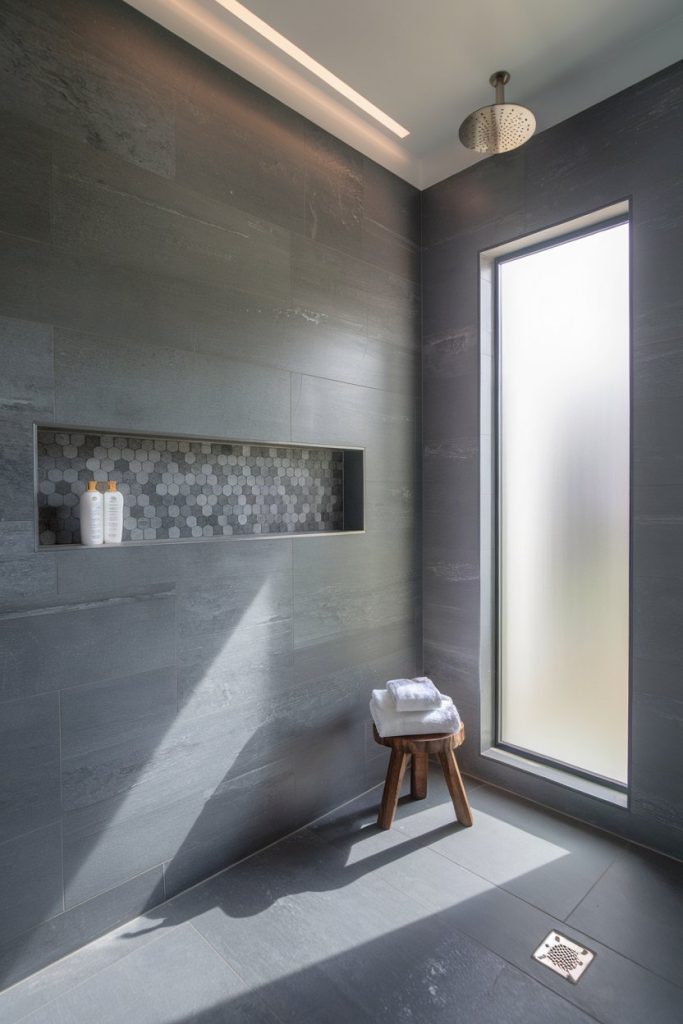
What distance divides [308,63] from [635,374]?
4.80 ft

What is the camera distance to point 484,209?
223 centimetres

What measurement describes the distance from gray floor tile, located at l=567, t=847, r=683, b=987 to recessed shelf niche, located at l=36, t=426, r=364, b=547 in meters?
1.40

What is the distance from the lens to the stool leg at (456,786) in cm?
194

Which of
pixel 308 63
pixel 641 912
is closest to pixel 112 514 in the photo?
pixel 308 63

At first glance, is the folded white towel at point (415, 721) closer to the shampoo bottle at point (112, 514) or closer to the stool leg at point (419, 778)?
the stool leg at point (419, 778)

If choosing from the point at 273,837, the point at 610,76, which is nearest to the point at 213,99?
the point at 610,76

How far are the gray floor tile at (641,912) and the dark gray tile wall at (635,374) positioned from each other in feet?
0.37

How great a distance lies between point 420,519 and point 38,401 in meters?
1.58

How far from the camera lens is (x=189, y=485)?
68.6 inches

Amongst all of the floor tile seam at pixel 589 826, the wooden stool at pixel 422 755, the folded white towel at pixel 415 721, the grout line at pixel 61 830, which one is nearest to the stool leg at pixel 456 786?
the wooden stool at pixel 422 755

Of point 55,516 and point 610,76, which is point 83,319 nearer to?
point 55,516

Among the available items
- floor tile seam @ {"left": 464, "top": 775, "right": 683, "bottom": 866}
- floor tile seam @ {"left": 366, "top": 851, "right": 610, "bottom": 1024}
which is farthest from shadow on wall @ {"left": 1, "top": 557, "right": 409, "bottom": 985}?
floor tile seam @ {"left": 464, "top": 775, "right": 683, "bottom": 866}

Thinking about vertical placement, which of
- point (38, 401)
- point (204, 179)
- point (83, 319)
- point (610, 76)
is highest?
point (610, 76)

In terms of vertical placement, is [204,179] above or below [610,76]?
below
